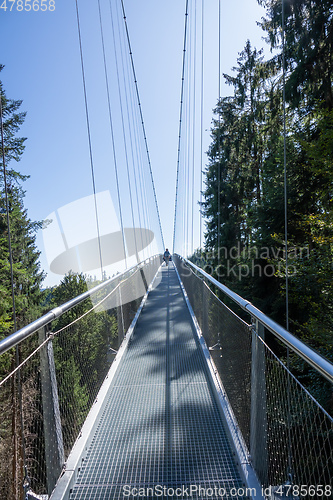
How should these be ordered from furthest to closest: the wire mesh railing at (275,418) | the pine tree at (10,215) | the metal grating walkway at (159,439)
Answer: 1. the pine tree at (10,215)
2. the metal grating walkway at (159,439)
3. the wire mesh railing at (275,418)

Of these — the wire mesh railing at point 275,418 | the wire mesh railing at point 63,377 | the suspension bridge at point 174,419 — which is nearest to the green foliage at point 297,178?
the suspension bridge at point 174,419

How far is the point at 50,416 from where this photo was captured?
163 cm

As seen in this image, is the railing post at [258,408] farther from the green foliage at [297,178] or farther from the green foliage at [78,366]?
the green foliage at [297,178]

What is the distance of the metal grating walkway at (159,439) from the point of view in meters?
1.70

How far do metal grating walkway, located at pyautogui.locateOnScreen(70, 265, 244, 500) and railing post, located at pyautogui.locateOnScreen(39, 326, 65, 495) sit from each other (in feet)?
0.54

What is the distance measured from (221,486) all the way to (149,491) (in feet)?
1.05

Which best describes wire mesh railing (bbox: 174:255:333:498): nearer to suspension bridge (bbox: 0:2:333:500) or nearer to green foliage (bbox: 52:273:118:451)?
suspension bridge (bbox: 0:2:333:500)

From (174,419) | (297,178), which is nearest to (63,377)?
(174,419)

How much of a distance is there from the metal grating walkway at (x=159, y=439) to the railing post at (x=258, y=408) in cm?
18

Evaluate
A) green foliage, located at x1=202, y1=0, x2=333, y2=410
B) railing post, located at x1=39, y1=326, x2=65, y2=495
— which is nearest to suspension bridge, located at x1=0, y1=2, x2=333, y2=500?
railing post, located at x1=39, y1=326, x2=65, y2=495

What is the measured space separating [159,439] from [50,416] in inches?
28.8

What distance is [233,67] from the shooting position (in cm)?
1481

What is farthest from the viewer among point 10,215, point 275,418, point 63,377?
point 10,215

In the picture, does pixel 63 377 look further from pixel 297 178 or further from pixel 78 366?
pixel 297 178
